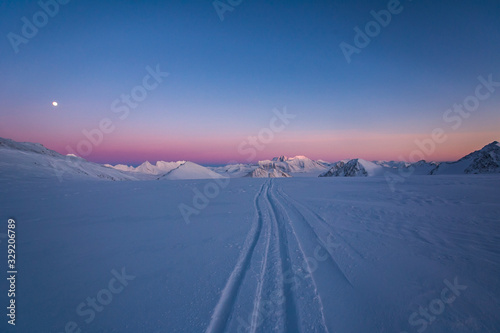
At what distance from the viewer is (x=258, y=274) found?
3.90 m

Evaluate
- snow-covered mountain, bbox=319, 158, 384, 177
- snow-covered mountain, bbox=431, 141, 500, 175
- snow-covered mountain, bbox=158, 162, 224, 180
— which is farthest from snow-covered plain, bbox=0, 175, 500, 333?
snow-covered mountain, bbox=319, 158, 384, 177

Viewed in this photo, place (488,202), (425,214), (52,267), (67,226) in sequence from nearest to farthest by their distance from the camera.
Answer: (52,267) → (67,226) → (425,214) → (488,202)

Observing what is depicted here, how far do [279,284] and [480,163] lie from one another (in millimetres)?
79924

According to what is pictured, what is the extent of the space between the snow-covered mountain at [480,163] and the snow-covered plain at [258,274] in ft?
223

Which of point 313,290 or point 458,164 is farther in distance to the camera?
point 458,164

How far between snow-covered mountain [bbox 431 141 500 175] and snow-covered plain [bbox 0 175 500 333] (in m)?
68.0

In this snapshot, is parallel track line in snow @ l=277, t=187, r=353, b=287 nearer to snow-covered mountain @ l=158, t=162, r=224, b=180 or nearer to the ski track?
the ski track

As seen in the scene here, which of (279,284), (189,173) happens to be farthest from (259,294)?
(189,173)

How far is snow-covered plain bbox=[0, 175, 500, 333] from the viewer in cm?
281

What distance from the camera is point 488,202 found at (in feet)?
32.4

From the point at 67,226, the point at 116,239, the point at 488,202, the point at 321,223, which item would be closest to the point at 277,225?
the point at 321,223

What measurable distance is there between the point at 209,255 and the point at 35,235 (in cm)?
583

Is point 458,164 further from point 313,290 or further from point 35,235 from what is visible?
point 35,235

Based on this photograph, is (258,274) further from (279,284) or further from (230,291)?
(230,291)
